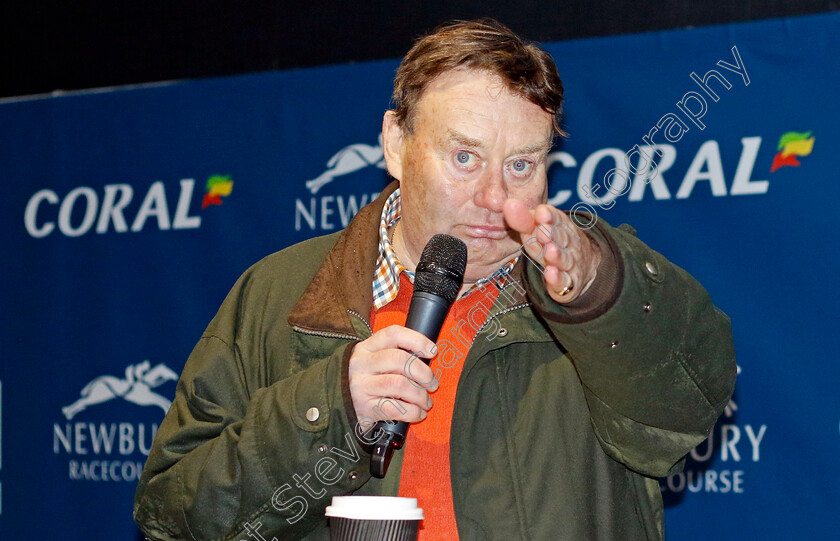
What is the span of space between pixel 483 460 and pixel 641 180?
1383 mm

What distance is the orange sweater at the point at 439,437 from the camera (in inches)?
59.4

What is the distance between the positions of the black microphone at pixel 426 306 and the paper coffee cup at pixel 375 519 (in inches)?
6.8

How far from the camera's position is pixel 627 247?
1.27 metres

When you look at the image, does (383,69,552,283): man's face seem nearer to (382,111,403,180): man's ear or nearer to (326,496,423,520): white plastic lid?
(382,111,403,180): man's ear

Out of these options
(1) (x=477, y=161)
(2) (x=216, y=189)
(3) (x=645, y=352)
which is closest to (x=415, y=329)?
(3) (x=645, y=352)

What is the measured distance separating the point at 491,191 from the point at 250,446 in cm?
58

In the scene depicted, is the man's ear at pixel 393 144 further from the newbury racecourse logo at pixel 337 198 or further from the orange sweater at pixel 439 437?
the newbury racecourse logo at pixel 337 198

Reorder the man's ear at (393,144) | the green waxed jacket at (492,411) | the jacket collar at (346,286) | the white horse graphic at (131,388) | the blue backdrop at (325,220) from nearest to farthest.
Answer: the green waxed jacket at (492,411)
the jacket collar at (346,286)
the man's ear at (393,144)
the blue backdrop at (325,220)
the white horse graphic at (131,388)

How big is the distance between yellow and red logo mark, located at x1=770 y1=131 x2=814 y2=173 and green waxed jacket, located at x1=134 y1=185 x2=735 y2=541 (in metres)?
1.19

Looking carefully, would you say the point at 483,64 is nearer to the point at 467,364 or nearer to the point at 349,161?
the point at 467,364

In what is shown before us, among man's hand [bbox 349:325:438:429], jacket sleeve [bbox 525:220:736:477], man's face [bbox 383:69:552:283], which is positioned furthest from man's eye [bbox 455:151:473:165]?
man's hand [bbox 349:325:438:429]

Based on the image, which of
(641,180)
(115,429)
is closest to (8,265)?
(115,429)

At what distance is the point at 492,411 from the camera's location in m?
1.56

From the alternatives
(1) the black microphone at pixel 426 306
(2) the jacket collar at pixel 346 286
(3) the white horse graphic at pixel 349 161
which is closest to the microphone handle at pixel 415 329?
(1) the black microphone at pixel 426 306
